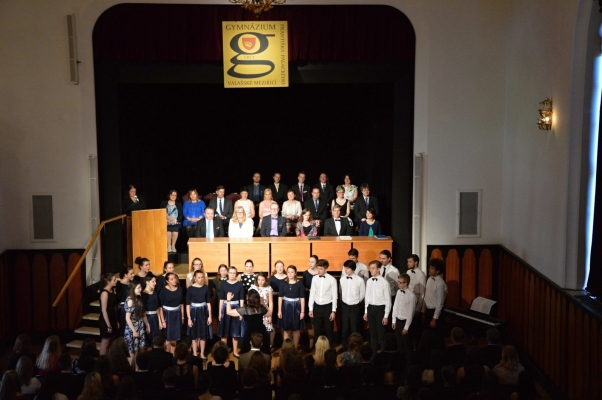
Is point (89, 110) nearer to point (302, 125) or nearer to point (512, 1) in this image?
point (302, 125)

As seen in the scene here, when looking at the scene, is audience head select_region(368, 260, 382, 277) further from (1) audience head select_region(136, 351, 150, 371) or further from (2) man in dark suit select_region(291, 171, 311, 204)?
(2) man in dark suit select_region(291, 171, 311, 204)

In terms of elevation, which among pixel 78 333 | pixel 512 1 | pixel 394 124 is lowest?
pixel 78 333

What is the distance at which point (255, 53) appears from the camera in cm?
1077

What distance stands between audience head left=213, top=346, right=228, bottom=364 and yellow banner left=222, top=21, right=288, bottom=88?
5021 millimetres

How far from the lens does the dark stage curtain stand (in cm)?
1073

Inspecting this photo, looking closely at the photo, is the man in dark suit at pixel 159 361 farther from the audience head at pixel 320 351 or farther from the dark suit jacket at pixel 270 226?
the dark suit jacket at pixel 270 226

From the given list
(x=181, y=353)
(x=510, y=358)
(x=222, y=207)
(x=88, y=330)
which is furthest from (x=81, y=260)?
(x=510, y=358)

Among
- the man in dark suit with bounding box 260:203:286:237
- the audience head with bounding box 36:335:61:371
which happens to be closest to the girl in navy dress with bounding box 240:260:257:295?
the man in dark suit with bounding box 260:203:286:237

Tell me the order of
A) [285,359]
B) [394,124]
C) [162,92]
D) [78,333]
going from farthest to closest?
[162,92]
[394,124]
[78,333]
[285,359]

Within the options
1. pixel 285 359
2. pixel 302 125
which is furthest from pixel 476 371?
pixel 302 125

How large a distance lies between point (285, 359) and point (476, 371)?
1.74m

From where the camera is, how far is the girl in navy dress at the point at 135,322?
28.8 ft

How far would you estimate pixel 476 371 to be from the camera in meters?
6.43

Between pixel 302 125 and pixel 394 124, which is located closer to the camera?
pixel 394 124
